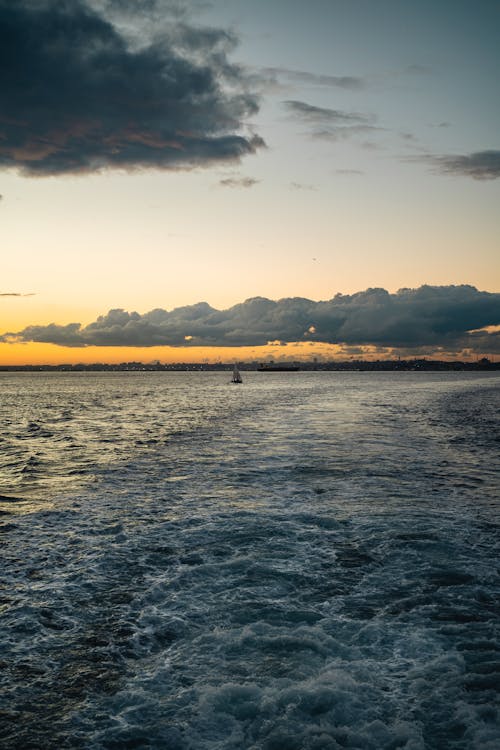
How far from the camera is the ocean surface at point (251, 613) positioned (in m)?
6.46

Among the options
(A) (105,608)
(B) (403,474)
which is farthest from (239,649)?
(B) (403,474)

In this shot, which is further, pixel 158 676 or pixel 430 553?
pixel 430 553

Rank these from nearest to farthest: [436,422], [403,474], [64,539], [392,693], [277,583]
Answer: [392,693]
[277,583]
[64,539]
[403,474]
[436,422]

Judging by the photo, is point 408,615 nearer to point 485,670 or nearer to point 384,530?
point 485,670

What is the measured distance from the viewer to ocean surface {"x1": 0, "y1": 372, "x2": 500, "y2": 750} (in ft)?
21.2

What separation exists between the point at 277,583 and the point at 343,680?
12.5ft

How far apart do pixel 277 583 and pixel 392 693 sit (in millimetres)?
4263

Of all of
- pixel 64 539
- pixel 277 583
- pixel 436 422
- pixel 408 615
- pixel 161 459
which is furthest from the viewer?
pixel 436 422

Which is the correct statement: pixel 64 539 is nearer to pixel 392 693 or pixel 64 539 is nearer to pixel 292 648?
pixel 292 648

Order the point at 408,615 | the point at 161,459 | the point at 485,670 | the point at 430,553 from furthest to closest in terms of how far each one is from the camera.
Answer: the point at 161,459 < the point at 430,553 < the point at 408,615 < the point at 485,670

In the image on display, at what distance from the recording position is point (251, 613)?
9.62m

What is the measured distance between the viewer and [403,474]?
77.1ft

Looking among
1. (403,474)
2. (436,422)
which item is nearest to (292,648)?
(403,474)

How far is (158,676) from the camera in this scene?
749 cm
